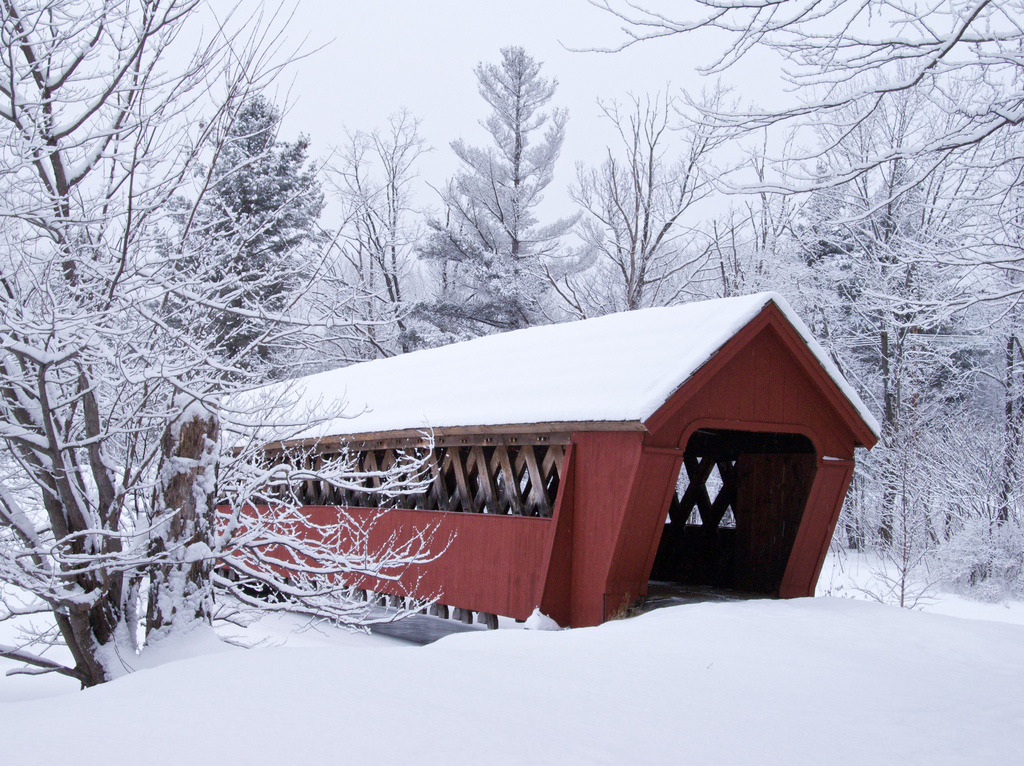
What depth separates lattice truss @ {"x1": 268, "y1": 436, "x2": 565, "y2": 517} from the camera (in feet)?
28.5

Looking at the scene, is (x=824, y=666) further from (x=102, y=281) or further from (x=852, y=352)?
(x=852, y=352)

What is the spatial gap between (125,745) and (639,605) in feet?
18.3

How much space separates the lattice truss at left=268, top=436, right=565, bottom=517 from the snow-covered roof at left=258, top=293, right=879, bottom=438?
342 mm

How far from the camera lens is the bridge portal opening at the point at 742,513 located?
31.4 ft

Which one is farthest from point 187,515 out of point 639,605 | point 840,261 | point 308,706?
point 840,261

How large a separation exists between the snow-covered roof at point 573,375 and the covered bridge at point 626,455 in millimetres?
29

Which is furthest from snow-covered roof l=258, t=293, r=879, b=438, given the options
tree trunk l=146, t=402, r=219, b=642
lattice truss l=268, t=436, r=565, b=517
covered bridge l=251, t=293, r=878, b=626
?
tree trunk l=146, t=402, r=219, b=642

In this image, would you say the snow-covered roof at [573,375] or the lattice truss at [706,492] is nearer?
the snow-covered roof at [573,375]

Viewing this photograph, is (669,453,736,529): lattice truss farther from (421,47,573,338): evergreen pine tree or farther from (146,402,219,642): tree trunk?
(421,47,573,338): evergreen pine tree

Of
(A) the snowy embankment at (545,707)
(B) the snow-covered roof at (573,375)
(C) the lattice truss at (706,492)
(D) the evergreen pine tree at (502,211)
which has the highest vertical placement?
(D) the evergreen pine tree at (502,211)

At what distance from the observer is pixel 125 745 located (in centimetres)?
282

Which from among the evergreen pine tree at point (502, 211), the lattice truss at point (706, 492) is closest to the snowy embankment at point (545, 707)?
the lattice truss at point (706, 492)

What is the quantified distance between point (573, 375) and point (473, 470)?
7.19ft

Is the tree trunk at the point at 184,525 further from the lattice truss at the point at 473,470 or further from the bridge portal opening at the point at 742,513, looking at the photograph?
the bridge portal opening at the point at 742,513
